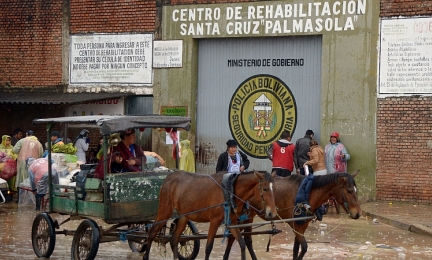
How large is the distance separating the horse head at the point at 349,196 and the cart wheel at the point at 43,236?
429 centimetres

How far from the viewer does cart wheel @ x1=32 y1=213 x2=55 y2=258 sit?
12.7m

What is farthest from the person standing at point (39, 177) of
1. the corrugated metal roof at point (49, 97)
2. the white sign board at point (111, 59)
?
the white sign board at point (111, 59)

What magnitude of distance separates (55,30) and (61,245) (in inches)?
478

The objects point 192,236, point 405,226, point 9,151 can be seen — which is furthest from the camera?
point 9,151

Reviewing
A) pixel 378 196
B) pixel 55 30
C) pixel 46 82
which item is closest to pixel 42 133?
pixel 46 82

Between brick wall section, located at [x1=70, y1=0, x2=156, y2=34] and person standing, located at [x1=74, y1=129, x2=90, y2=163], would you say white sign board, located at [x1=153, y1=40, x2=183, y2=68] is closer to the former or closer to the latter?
brick wall section, located at [x1=70, y1=0, x2=156, y2=34]

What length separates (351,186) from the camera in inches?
441

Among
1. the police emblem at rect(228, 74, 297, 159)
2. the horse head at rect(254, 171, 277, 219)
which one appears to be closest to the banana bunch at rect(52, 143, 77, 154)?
the police emblem at rect(228, 74, 297, 159)

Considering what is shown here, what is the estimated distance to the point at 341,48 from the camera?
21703 millimetres

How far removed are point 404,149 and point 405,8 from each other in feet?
11.1

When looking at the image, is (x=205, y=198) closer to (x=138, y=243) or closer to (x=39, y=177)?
(x=138, y=243)

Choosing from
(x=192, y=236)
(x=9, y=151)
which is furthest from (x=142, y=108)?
(x=192, y=236)

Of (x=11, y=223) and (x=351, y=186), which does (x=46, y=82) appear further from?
(x=351, y=186)

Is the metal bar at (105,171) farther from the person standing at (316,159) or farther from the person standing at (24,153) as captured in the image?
the person standing at (24,153)
